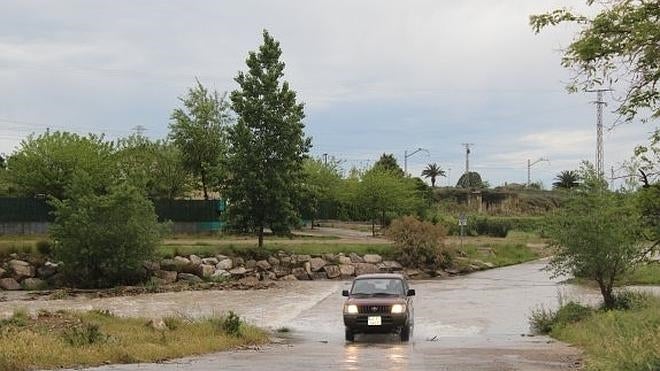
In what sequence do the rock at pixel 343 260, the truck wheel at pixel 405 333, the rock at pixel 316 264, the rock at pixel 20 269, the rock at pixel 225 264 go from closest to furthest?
the truck wheel at pixel 405 333 < the rock at pixel 20 269 < the rock at pixel 225 264 < the rock at pixel 316 264 < the rock at pixel 343 260

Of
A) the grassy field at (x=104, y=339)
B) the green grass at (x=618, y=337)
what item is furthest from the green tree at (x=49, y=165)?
the green grass at (x=618, y=337)

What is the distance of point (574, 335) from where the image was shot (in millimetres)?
20672

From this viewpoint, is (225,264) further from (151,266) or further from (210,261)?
(151,266)

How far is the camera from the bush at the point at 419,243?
173 feet

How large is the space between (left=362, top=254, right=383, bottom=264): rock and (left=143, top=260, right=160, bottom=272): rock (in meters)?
13.9

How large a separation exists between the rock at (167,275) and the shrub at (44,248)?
620 centimetres

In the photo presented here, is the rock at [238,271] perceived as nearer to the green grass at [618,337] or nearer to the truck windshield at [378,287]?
the truck windshield at [378,287]

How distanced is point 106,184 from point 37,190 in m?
11.8

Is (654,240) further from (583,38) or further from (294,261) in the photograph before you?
(294,261)

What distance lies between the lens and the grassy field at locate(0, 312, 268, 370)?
13.6 meters

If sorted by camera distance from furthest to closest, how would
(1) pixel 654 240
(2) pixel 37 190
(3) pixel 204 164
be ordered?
1. (3) pixel 204 164
2. (2) pixel 37 190
3. (1) pixel 654 240

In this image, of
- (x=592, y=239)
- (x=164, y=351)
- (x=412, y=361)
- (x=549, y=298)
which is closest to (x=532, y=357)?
(x=412, y=361)

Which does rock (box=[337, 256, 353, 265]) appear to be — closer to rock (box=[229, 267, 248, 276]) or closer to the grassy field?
rock (box=[229, 267, 248, 276])

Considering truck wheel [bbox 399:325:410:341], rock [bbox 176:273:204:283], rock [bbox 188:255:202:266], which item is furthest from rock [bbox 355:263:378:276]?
truck wheel [bbox 399:325:410:341]
